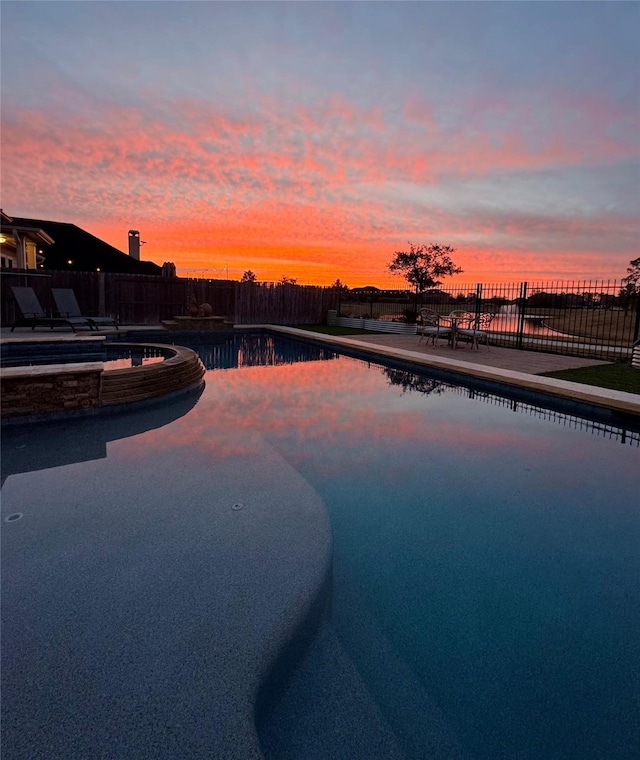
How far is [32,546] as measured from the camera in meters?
2.62

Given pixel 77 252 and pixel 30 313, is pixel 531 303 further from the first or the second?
pixel 77 252

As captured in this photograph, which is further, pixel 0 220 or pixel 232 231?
pixel 232 231

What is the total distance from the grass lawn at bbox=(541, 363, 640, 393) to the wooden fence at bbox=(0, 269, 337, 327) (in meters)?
14.1

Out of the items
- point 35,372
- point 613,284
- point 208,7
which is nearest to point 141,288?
point 208,7

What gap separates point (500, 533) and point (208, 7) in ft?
33.8

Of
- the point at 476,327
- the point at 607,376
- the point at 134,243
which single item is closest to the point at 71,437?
the point at 607,376

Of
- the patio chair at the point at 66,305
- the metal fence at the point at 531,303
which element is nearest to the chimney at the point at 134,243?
the metal fence at the point at 531,303

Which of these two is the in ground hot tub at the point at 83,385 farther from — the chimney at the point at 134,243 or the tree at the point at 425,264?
the chimney at the point at 134,243

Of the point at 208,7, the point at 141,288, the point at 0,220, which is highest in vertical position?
the point at 208,7

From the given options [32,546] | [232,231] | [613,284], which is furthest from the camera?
[232,231]

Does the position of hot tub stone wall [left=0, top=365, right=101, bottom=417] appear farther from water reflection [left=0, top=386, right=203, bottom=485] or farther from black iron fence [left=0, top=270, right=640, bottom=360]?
black iron fence [left=0, top=270, right=640, bottom=360]

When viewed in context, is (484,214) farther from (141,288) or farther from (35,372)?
(35,372)

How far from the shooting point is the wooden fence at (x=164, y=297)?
49.8 ft

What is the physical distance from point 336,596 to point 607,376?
Result: 303 inches
